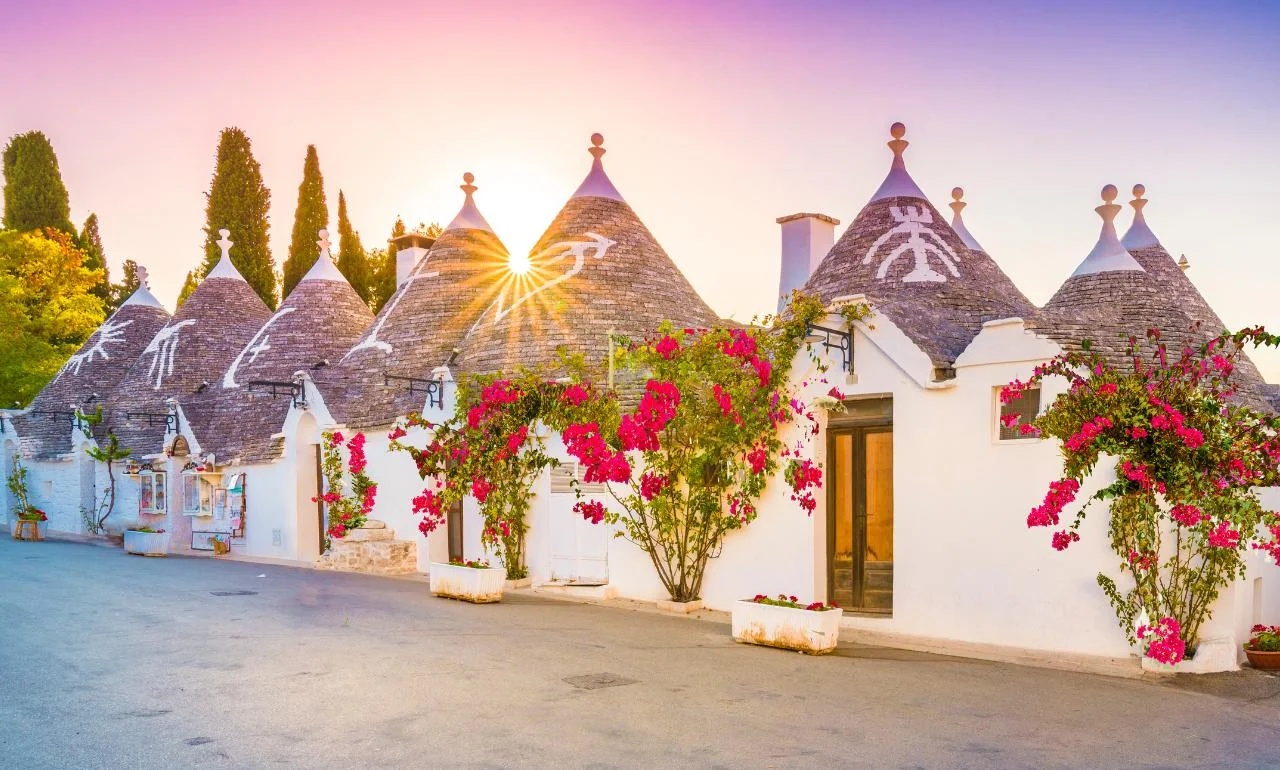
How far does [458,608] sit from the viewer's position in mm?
13359

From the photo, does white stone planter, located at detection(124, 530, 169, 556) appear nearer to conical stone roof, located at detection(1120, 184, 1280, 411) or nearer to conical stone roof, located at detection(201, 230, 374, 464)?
conical stone roof, located at detection(201, 230, 374, 464)

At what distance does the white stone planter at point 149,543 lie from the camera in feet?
78.1

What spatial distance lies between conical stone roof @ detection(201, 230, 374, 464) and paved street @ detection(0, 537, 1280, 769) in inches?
519

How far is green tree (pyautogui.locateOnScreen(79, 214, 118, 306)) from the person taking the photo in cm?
5369

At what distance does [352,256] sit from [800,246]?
105 feet

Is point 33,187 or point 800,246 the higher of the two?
point 33,187

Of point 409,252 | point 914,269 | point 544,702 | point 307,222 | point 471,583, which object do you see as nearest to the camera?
point 544,702

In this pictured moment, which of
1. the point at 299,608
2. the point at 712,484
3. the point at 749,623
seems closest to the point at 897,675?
the point at 749,623

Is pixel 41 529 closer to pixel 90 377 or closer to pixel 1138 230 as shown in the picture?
pixel 90 377

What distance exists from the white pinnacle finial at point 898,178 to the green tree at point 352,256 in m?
→ 35.4

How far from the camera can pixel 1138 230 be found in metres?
19.5

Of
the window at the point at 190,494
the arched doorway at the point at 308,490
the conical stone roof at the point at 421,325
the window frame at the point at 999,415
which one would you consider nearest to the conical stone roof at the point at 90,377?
the window at the point at 190,494

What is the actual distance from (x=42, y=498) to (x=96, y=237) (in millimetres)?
29717

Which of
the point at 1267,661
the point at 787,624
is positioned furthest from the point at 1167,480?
the point at 787,624
